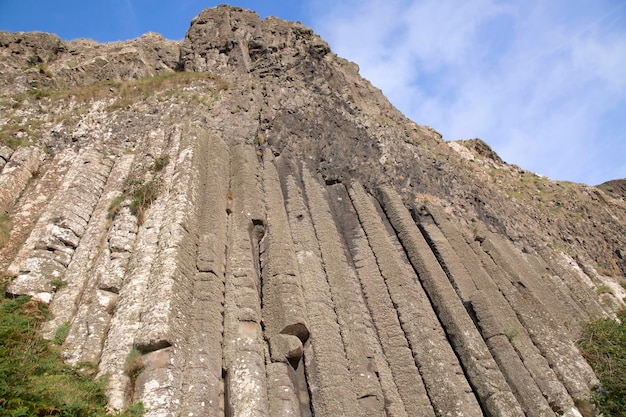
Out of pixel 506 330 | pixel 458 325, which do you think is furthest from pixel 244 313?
pixel 506 330

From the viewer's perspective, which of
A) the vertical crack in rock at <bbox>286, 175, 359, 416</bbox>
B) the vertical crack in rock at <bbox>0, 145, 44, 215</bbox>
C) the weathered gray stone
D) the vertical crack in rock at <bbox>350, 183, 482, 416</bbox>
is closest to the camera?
the vertical crack in rock at <bbox>286, 175, 359, 416</bbox>

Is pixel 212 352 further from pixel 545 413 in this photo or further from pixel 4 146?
pixel 4 146

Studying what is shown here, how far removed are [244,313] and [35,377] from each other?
3735 millimetres

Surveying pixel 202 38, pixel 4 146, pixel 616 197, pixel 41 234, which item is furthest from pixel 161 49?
pixel 616 197

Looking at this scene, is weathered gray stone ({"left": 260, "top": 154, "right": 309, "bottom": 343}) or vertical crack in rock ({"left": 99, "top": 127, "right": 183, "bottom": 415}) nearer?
vertical crack in rock ({"left": 99, "top": 127, "right": 183, "bottom": 415})

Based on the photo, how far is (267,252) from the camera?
11.7 metres

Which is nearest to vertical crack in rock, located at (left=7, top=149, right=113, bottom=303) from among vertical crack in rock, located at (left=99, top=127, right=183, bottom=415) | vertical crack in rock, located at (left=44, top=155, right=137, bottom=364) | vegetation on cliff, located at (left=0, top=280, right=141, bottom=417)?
vertical crack in rock, located at (left=44, top=155, right=137, bottom=364)

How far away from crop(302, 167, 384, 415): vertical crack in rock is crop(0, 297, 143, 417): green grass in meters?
4.40

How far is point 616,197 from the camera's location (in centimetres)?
3634

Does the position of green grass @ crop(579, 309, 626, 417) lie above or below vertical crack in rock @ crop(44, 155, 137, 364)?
below

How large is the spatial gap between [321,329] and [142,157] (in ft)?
24.5

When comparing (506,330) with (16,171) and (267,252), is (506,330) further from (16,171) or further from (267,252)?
(16,171)

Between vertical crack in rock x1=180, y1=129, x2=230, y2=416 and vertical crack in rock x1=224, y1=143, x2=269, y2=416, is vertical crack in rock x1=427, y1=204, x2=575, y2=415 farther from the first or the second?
vertical crack in rock x1=180, y1=129, x2=230, y2=416

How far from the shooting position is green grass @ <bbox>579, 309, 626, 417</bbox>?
1185 cm
